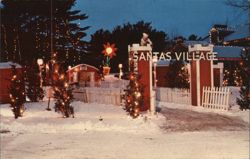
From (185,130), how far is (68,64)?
47.4m

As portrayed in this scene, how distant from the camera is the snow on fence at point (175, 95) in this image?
83.6 ft

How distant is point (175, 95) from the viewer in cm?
2675

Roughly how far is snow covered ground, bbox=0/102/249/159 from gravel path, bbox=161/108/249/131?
0.49 metres

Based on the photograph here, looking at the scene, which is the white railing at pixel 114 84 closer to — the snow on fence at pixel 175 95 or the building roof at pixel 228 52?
the snow on fence at pixel 175 95

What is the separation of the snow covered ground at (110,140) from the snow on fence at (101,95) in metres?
5.34

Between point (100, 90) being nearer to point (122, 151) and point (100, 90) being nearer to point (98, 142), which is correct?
point (98, 142)

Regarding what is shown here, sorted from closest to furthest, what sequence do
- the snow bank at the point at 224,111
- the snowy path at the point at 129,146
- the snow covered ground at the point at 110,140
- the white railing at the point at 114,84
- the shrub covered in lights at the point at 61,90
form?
the snowy path at the point at 129,146, the snow covered ground at the point at 110,140, the snow bank at the point at 224,111, the shrub covered in lights at the point at 61,90, the white railing at the point at 114,84

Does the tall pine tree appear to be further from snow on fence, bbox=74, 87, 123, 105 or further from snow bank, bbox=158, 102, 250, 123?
snow bank, bbox=158, 102, 250, 123

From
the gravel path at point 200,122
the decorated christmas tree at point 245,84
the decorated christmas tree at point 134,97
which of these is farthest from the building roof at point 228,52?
the decorated christmas tree at point 134,97

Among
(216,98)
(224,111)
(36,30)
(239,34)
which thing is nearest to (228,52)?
(239,34)

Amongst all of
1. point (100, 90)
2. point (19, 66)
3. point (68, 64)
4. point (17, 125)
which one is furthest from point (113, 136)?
point (68, 64)

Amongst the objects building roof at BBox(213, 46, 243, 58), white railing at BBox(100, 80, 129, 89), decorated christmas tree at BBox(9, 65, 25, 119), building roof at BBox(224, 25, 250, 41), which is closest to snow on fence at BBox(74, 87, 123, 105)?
decorated christmas tree at BBox(9, 65, 25, 119)

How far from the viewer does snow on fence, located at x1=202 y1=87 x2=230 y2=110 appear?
70.8 feet

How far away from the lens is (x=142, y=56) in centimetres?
2111
